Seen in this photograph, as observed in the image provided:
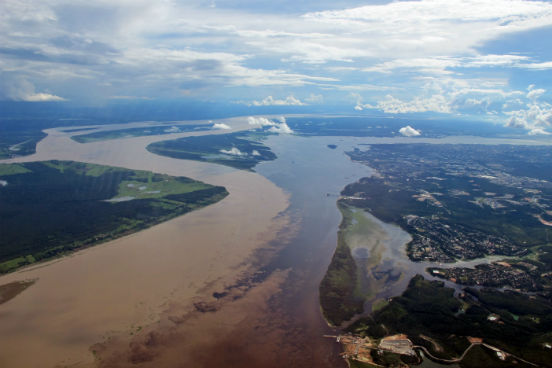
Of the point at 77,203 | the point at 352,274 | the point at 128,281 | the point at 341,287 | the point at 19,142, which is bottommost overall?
the point at 341,287

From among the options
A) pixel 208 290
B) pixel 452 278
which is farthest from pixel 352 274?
pixel 208 290

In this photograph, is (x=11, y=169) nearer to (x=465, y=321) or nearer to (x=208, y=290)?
(x=208, y=290)

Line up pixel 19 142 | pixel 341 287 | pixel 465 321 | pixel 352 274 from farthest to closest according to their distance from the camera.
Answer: pixel 19 142
pixel 352 274
pixel 341 287
pixel 465 321

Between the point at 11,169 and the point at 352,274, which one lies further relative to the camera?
the point at 11,169

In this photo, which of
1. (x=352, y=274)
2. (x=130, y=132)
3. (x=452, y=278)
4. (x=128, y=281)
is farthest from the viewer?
(x=130, y=132)

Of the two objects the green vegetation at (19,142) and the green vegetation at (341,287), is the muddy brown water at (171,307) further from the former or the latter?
the green vegetation at (19,142)

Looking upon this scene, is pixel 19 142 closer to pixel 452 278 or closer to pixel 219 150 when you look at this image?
pixel 219 150

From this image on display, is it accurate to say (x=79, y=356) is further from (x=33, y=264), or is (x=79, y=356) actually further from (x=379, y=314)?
(x=379, y=314)

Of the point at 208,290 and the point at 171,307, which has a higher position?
the point at 208,290
